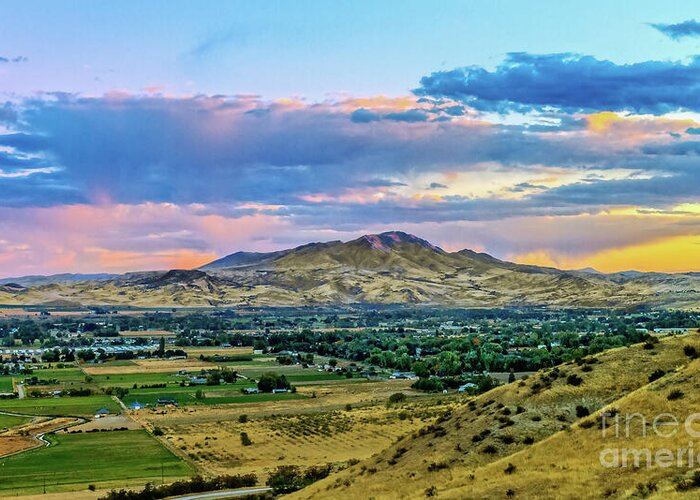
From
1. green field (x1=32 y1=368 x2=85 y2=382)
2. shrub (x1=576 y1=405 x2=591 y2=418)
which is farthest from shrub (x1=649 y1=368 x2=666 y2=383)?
green field (x1=32 y1=368 x2=85 y2=382)

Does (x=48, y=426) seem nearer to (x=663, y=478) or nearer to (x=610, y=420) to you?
(x=610, y=420)

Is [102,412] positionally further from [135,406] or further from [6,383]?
[6,383]

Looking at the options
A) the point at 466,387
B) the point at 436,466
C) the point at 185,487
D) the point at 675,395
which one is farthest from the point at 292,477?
the point at 466,387

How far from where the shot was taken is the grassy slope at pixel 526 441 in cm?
2956

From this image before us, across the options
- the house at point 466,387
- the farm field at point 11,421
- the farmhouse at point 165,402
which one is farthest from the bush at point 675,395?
the farmhouse at point 165,402

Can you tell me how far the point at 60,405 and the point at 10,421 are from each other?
15.2 metres

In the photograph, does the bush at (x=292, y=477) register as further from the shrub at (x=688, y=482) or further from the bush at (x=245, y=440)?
the shrub at (x=688, y=482)

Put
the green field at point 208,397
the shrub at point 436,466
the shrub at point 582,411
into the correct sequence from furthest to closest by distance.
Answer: the green field at point 208,397 < the shrub at point 582,411 < the shrub at point 436,466

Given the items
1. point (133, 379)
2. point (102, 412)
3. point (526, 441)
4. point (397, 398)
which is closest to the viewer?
point (526, 441)

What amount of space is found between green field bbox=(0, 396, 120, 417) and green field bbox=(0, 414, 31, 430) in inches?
162

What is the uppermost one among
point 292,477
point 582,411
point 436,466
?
point 582,411

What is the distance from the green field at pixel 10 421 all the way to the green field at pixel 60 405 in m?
4.11

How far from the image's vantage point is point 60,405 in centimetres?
11750

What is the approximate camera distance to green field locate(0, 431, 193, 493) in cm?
6831
